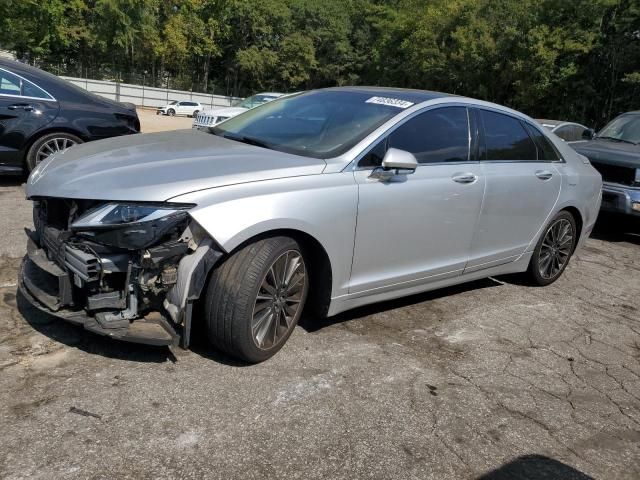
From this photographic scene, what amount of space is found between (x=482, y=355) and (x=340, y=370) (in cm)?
108

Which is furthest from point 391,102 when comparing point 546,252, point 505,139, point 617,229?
point 617,229

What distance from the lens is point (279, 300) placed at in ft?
11.2

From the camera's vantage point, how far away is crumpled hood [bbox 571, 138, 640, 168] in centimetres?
778

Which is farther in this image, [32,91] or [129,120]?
[129,120]

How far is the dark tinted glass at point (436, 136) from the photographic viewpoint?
396 centimetres

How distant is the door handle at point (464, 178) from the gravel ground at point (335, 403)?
105 centimetres

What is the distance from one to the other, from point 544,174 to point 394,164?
2.04m

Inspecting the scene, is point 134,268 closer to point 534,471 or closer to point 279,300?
point 279,300

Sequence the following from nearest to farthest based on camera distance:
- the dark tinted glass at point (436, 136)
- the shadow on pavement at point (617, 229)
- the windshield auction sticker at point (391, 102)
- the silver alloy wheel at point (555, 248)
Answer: the dark tinted glass at point (436, 136)
the windshield auction sticker at point (391, 102)
the silver alloy wheel at point (555, 248)
the shadow on pavement at point (617, 229)

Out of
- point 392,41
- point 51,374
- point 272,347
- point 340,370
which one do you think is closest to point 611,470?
point 340,370

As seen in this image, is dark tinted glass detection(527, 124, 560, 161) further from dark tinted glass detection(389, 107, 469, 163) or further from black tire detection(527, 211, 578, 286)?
dark tinted glass detection(389, 107, 469, 163)

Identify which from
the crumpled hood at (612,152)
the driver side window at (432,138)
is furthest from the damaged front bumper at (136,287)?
the crumpled hood at (612,152)

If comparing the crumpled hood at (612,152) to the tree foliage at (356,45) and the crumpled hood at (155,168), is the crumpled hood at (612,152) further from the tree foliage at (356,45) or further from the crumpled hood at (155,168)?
the tree foliage at (356,45)

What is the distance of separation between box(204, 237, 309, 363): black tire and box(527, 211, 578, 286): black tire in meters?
2.88
